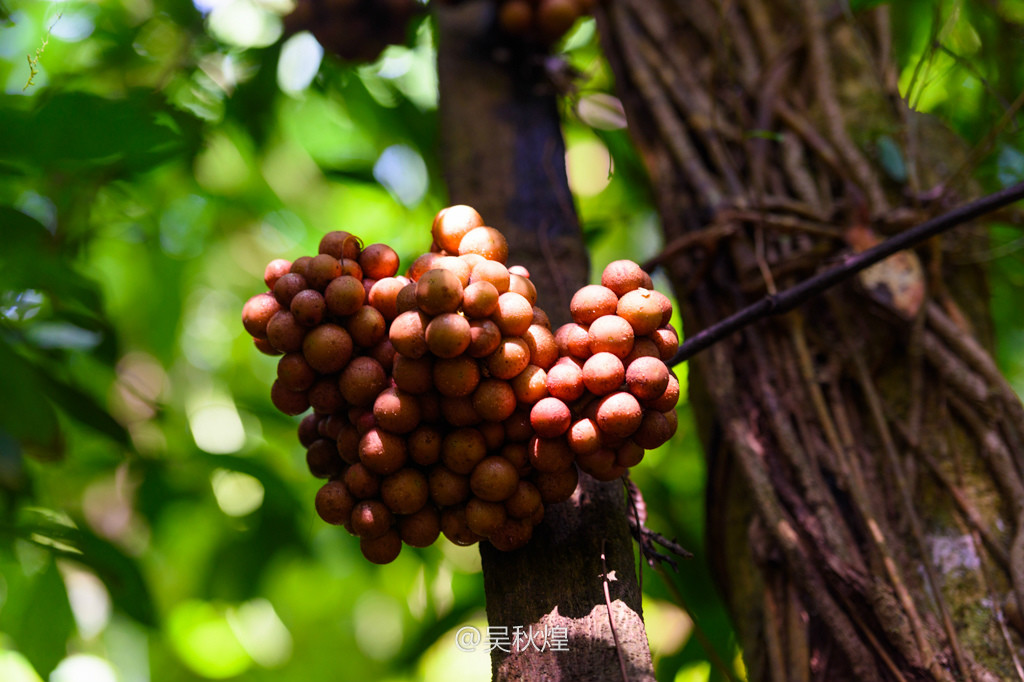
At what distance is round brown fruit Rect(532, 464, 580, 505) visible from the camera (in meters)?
0.99

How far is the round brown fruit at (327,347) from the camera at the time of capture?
1.02 meters

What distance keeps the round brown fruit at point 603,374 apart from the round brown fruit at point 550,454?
0.27ft

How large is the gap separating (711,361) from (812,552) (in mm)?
427

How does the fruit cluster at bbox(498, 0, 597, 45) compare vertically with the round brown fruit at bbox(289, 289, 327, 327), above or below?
above

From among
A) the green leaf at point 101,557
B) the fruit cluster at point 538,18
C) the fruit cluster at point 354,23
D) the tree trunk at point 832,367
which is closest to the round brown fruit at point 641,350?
the tree trunk at point 832,367

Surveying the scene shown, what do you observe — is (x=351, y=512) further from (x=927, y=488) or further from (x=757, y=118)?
(x=757, y=118)

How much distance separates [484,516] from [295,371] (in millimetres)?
329

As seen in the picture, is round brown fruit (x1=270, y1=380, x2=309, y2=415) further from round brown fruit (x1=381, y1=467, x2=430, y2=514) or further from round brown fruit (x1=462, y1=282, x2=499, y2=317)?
round brown fruit (x1=462, y1=282, x2=499, y2=317)

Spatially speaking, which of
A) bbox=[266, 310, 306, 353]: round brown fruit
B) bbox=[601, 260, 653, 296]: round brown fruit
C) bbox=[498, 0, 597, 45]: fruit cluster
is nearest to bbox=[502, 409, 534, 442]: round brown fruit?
bbox=[601, 260, 653, 296]: round brown fruit

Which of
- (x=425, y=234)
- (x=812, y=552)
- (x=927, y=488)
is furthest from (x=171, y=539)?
(x=927, y=488)

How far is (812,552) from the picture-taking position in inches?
52.2

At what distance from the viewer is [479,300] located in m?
0.94

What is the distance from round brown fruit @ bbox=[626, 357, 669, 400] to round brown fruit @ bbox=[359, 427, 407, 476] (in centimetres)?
31

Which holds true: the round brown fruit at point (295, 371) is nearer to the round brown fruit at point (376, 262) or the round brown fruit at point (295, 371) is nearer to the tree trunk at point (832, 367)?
the round brown fruit at point (376, 262)
